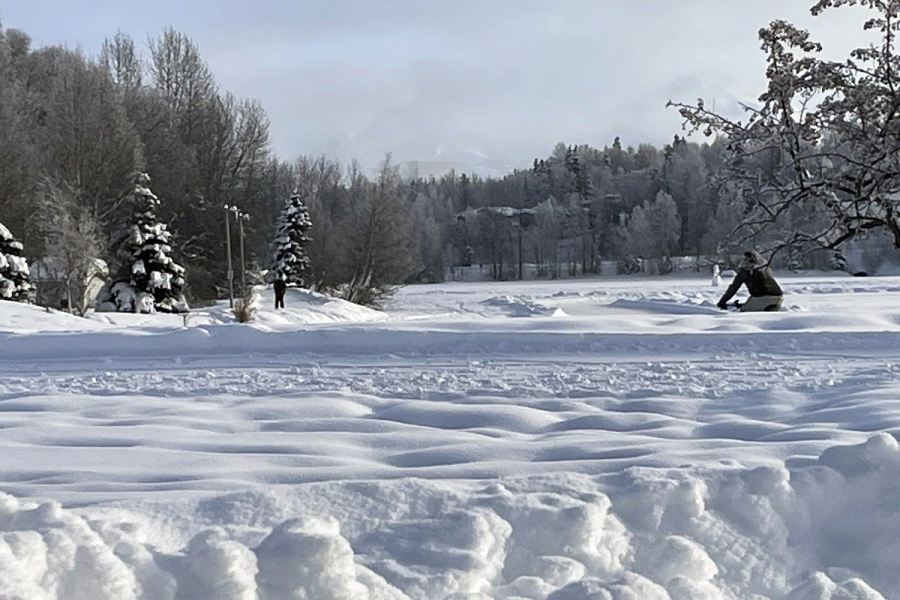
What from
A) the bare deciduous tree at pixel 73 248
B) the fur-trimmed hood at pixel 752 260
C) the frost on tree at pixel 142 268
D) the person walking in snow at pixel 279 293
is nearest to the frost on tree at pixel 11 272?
the bare deciduous tree at pixel 73 248

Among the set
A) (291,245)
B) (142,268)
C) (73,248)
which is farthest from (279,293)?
(73,248)

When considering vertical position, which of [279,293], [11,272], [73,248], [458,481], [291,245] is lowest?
[458,481]

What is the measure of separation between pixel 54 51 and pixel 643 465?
5195 centimetres

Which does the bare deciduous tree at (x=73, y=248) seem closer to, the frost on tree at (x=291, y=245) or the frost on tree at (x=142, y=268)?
the frost on tree at (x=142, y=268)

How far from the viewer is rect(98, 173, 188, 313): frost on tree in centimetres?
2912

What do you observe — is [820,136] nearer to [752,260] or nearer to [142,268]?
[752,260]

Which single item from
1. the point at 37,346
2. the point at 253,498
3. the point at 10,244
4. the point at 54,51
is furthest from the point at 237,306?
the point at 54,51

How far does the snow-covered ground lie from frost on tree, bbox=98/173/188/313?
22199mm

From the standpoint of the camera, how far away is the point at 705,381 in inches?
277

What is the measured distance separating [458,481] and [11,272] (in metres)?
26.7

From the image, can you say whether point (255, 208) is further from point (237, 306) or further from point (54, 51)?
point (237, 306)

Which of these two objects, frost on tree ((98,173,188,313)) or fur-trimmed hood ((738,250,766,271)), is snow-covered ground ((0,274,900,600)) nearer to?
fur-trimmed hood ((738,250,766,271))

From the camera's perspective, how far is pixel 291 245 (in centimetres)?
4094

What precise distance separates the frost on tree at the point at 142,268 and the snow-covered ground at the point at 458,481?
2220cm
